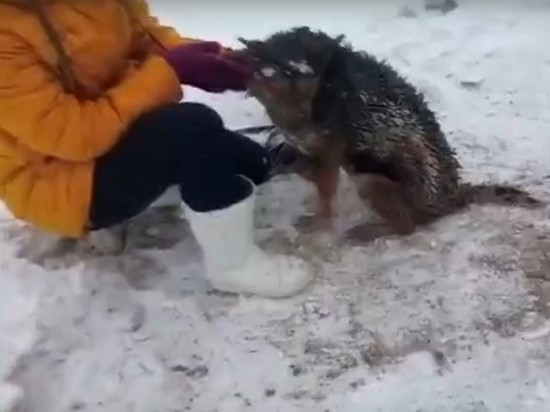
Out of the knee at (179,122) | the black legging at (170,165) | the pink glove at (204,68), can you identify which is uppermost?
the pink glove at (204,68)

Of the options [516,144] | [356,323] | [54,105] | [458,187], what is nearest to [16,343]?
[54,105]

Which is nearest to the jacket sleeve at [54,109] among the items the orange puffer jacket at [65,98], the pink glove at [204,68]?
the orange puffer jacket at [65,98]

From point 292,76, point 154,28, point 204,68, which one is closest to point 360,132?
point 292,76

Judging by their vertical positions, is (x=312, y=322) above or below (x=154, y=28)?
below

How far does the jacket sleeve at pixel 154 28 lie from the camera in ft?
4.65

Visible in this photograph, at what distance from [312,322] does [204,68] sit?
0.37 meters

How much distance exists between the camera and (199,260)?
141 centimetres

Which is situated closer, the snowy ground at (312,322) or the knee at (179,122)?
the snowy ground at (312,322)

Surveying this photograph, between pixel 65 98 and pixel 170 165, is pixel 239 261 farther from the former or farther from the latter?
pixel 65 98

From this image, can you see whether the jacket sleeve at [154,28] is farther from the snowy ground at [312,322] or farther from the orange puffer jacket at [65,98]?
the snowy ground at [312,322]

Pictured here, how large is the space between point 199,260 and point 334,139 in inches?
9.5

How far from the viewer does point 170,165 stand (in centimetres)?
132

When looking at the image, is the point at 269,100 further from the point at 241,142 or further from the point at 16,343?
the point at 16,343

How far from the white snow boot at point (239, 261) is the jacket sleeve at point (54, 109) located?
0.48 feet
